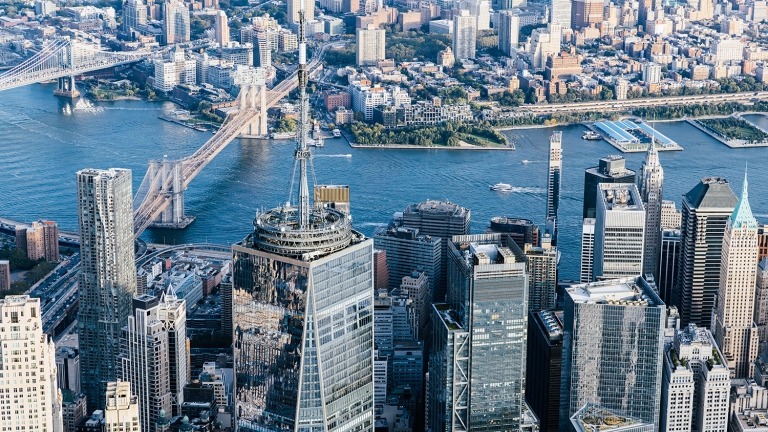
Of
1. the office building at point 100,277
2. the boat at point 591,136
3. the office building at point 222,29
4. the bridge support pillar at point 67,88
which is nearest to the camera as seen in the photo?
the office building at point 100,277

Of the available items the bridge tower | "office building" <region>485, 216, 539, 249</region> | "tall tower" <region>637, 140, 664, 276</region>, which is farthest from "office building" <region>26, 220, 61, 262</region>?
the bridge tower

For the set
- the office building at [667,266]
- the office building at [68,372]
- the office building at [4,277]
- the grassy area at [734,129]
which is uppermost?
the grassy area at [734,129]

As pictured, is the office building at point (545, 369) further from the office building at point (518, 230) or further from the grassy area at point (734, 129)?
the grassy area at point (734, 129)

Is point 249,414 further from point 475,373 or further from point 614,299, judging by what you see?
point 614,299

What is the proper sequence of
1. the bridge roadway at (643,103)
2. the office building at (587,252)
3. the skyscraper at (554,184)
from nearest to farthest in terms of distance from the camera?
the office building at (587,252)
the skyscraper at (554,184)
the bridge roadway at (643,103)

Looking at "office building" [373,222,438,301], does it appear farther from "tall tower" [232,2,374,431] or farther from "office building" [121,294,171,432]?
"tall tower" [232,2,374,431]

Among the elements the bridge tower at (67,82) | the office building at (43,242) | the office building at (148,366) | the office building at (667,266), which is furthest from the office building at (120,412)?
the bridge tower at (67,82)

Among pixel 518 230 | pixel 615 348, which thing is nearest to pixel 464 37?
pixel 518 230

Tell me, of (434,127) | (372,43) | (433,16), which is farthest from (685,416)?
(433,16)
